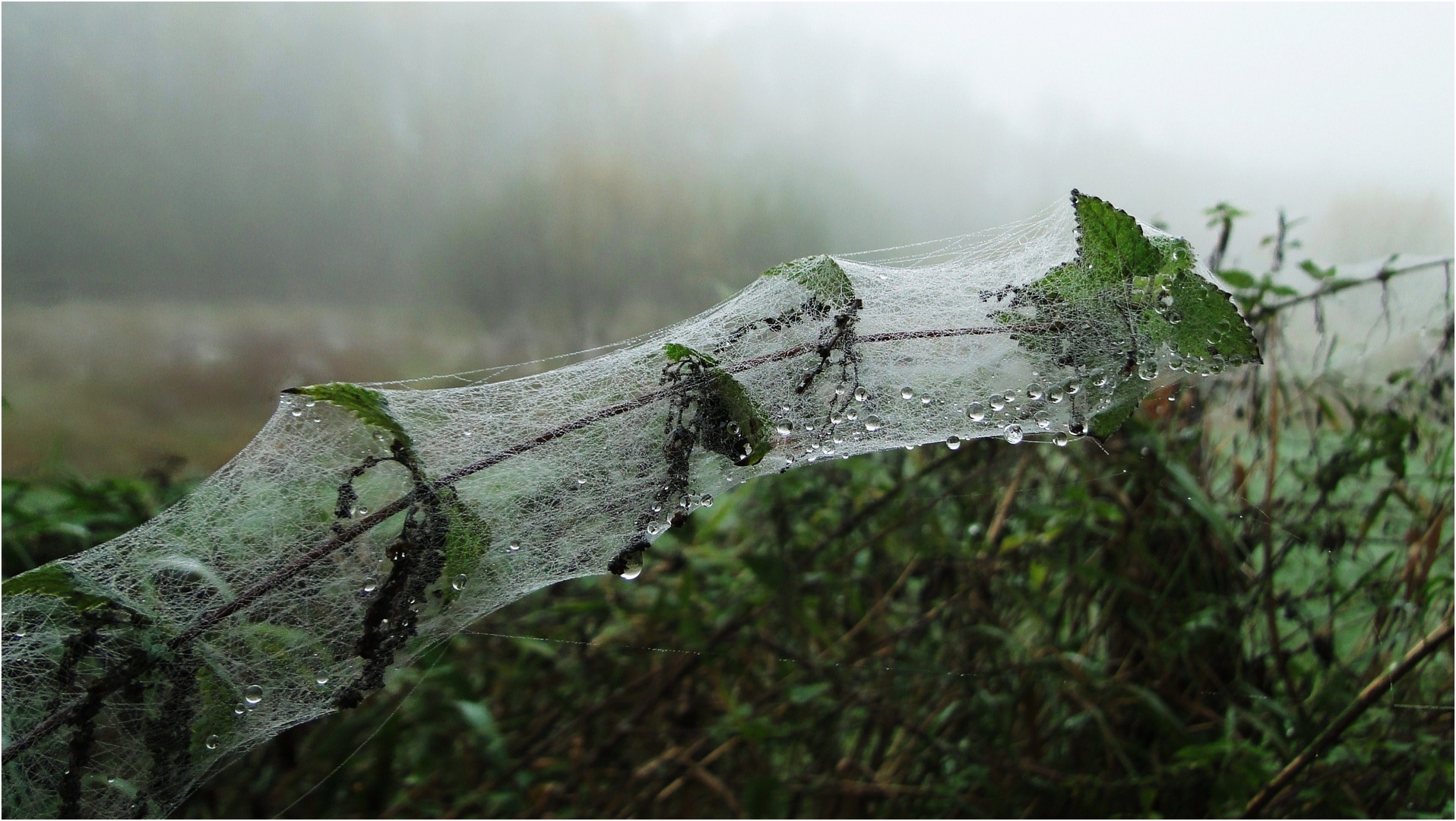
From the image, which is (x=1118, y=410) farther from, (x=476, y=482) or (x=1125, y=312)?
(x=476, y=482)

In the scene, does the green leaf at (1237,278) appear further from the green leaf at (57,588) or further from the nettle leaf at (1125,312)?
the green leaf at (57,588)

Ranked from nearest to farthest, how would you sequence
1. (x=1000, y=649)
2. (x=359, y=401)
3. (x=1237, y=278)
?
(x=359, y=401), (x=1237, y=278), (x=1000, y=649)

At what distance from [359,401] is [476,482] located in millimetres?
62

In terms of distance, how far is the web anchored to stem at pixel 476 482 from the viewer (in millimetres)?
326

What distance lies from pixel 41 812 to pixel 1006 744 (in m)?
1.03

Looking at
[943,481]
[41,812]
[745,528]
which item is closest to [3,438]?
[41,812]

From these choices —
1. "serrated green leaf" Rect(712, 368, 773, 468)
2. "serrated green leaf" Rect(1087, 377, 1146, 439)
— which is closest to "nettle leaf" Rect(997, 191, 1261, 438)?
"serrated green leaf" Rect(1087, 377, 1146, 439)

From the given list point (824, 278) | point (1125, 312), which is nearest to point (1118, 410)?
point (1125, 312)

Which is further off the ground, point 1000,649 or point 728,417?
point 728,417

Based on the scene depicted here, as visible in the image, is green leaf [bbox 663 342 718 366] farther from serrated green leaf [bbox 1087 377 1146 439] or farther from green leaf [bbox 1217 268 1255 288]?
green leaf [bbox 1217 268 1255 288]

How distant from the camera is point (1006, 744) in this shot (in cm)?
105

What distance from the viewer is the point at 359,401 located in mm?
308

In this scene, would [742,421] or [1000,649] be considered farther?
[1000,649]

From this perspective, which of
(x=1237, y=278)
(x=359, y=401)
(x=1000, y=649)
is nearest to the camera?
(x=359, y=401)
